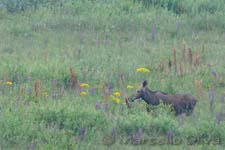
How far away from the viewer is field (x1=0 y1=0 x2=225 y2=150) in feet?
28.0

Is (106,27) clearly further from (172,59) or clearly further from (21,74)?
(21,74)

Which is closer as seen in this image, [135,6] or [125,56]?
[125,56]

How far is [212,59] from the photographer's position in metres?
12.2

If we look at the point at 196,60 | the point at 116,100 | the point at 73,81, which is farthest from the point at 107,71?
the point at 116,100

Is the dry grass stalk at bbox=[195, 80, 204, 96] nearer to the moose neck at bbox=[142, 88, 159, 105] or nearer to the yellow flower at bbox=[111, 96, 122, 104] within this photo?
the moose neck at bbox=[142, 88, 159, 105]

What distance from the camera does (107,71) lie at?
1123cm

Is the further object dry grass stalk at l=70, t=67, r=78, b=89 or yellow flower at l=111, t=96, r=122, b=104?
dry grass stalk at l=70, t=67, r=78, b=89

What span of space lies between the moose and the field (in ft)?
0.40

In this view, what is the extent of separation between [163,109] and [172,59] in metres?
2.66

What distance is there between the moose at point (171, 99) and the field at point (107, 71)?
0.12 meters

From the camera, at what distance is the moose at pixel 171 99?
944 cm

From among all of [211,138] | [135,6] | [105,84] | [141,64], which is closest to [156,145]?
[211,138]

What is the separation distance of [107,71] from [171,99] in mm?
1932

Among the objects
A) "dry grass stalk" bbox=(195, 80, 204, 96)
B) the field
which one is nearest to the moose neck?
the field
